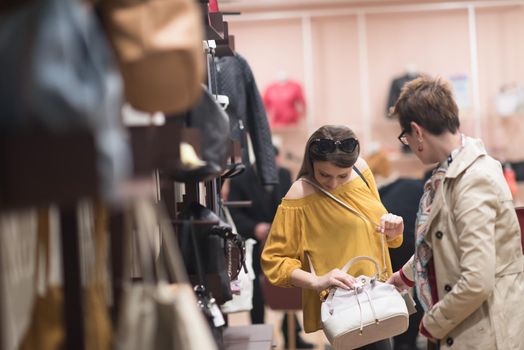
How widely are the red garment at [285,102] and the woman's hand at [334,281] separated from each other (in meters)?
6.39

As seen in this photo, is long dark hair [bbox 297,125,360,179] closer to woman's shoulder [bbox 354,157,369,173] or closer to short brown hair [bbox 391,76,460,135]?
woman's shoulder [bbox 354,157,369,173]

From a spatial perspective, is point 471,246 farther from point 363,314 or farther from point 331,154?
point 331,154

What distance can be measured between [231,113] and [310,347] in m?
2.60

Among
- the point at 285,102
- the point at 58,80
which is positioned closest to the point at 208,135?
the point at 58,80

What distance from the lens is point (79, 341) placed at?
167 centimetres

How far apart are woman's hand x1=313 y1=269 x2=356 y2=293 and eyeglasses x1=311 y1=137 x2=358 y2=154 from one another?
1.49 feet

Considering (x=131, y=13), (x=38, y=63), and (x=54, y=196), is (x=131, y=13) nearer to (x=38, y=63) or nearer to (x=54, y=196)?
(x=38, y=63)

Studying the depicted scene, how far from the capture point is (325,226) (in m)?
3.32

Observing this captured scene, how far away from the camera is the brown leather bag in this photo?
1544 millimetres

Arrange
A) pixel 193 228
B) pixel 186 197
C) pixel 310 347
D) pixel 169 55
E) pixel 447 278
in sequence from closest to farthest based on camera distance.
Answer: pixel 169 55 → pixel 193 228 → pixel 447 278 → pixel 186 197 → pixel 310 347

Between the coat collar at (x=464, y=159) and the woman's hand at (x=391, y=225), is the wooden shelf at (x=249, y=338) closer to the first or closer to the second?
the woman's hand at (x=391, y=225)

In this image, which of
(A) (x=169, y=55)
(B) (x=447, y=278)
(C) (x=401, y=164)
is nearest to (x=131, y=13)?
(A) (x=169, y=55)

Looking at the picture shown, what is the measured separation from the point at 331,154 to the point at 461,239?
743 millimetres

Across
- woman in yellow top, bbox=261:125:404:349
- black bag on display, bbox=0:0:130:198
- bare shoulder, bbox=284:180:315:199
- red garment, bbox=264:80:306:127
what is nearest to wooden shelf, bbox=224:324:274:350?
woman in yellow top, bbox=261:125:404:349
